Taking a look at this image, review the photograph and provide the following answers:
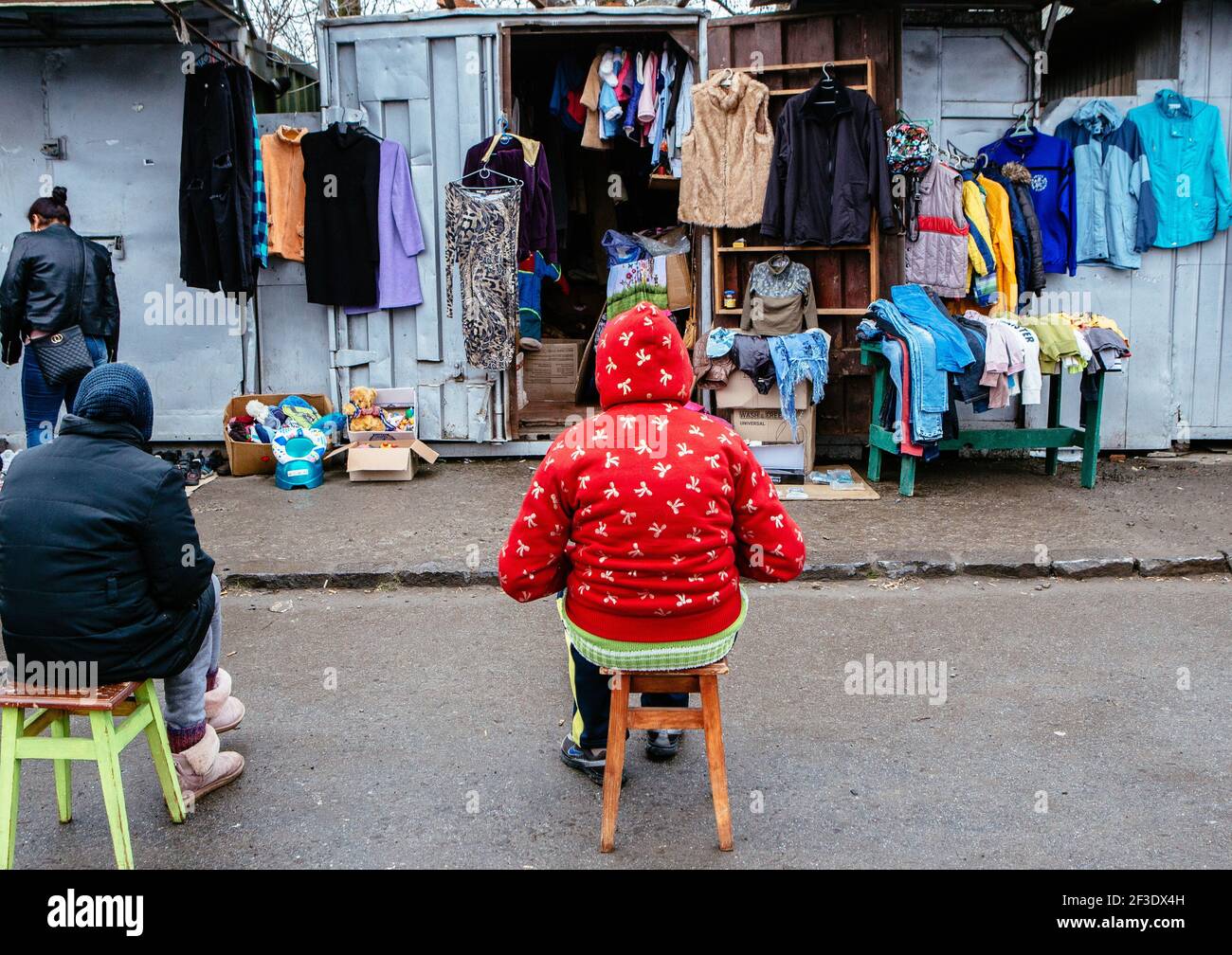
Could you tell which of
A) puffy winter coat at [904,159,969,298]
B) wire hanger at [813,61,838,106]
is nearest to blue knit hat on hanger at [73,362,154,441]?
wire hanger at [813,61,838,106]

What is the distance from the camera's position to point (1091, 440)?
7.94 m

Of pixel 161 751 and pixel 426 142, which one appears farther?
pixel 426 142

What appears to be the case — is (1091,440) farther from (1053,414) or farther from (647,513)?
(647,513)

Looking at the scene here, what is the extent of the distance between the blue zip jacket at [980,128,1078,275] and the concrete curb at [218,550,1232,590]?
3288 millimetres

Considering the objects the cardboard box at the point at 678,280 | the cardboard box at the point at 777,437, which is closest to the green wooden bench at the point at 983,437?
the cardboard box at the point at 777,437

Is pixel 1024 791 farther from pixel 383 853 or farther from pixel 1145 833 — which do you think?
pixel 383 853

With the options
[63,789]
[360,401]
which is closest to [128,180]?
[360,401]

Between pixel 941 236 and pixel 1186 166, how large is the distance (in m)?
2.13

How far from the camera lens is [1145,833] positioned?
343cm

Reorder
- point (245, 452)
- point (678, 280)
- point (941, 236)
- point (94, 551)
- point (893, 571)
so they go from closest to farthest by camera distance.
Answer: point (94, 551)
point (893, 571)
point (941, 236)
point (245, 452)
point (678, 280)

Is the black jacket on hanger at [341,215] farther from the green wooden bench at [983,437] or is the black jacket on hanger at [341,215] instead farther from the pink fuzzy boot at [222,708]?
the pink fuzzy boot at [222,708]

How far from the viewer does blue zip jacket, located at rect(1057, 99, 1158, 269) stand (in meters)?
8.60

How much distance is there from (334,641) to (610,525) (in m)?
2.64

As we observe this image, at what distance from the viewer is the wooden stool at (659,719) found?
338cm
